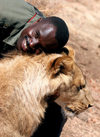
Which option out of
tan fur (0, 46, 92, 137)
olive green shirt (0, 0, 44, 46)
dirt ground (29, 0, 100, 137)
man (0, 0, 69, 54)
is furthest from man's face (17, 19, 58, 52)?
dirt ground (29, 0, 100, 137)

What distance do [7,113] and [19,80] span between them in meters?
0.42

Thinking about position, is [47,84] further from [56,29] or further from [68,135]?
[68,135]

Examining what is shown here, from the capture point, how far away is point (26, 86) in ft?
9.24

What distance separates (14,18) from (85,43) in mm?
5102

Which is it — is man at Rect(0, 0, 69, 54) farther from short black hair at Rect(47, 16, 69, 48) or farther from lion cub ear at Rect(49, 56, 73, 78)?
lion cub ear at Rect(49, 56, 73, 78)

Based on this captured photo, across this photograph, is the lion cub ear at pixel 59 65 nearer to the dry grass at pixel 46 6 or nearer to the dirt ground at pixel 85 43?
the dirt ground at pixel 85 43

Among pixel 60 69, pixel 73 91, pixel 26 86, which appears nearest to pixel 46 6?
pixel 73 91

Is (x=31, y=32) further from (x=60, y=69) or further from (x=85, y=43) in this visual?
(x=85, y=43)

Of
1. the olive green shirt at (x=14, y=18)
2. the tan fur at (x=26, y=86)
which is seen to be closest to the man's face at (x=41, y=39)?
the tan fur at (x=26, y=86)

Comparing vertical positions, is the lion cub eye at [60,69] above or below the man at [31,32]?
below

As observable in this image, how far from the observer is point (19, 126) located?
2.86 metres

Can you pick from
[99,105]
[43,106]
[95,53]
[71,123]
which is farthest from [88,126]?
[95,53]

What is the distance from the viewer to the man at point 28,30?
3293 millimetres

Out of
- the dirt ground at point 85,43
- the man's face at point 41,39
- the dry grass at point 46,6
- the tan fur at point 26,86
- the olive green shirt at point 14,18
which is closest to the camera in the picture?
the tan fur at point 26,86
